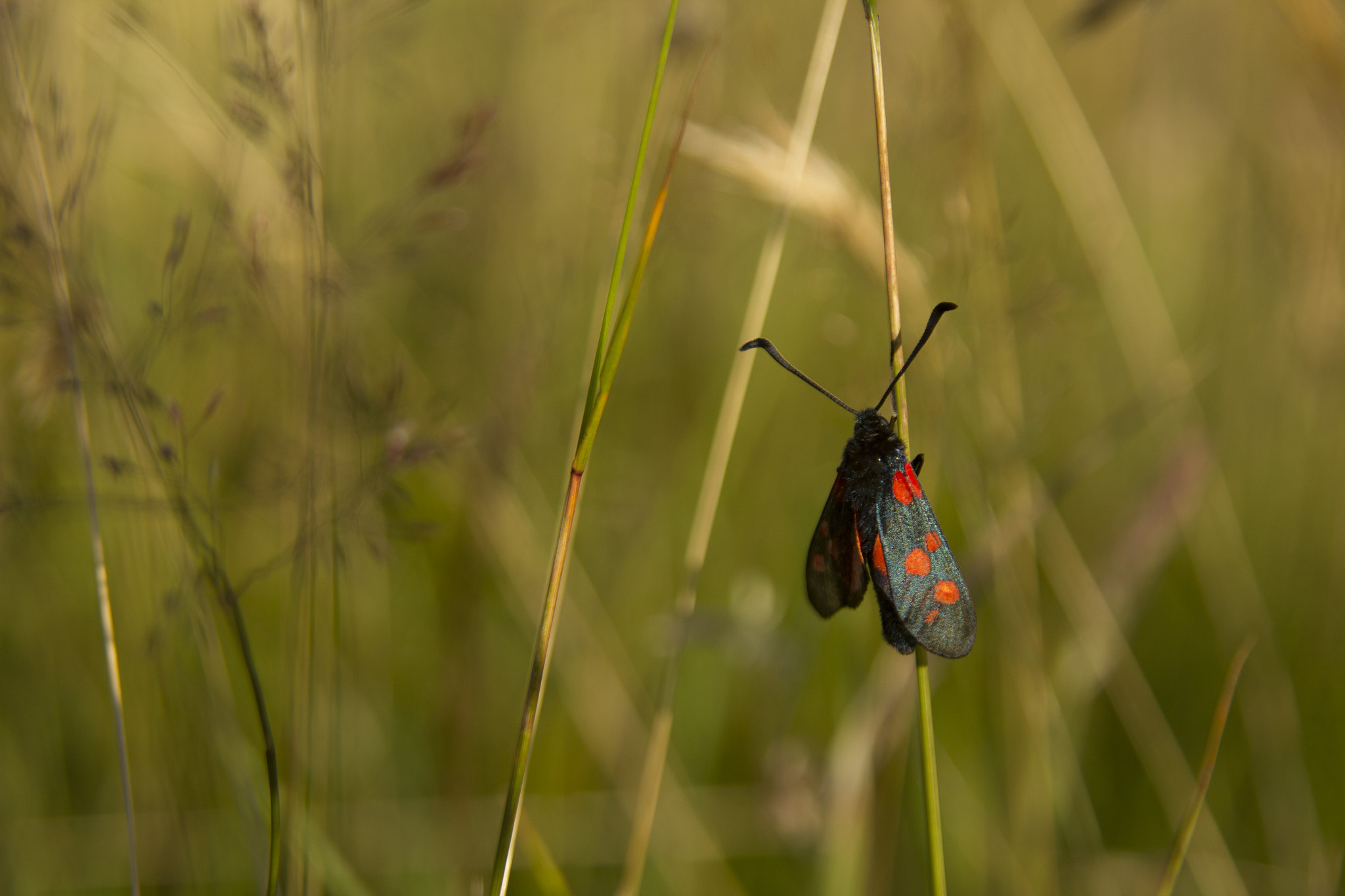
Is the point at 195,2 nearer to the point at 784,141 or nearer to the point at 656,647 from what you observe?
the point at 784,141

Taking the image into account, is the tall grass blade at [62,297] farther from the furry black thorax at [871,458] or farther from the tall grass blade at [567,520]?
the furry black thorax at [871,458]

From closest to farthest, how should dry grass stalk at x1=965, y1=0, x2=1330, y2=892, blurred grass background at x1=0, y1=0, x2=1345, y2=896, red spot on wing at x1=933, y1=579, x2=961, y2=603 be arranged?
red spot on wing at x1=933, y1=579, x2=961, y2=603 → blurred grass background at x1=0, y1=0, x2=1345, y2=896 → dry grass stalk at x1=965, y1=0, x2=1330, y2=892

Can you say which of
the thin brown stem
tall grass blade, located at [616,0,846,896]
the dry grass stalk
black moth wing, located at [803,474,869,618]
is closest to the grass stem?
black moth wing, located at [803,474,869,618]

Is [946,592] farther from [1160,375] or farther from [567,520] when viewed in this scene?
[1160,375]

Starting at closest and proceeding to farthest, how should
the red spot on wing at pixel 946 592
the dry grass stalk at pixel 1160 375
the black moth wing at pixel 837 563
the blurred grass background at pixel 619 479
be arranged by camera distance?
the red spot on wing at pixel 946 592, the black moth wing at pixel 837 563, the blurred grass background at pixel 619 479, the dry grass stalk at pixel 1160 375

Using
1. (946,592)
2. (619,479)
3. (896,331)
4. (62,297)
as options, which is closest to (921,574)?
(946,592)

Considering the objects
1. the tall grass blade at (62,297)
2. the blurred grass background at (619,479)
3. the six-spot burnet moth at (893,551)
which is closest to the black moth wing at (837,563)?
the six-spot burnet moth at (893,551)

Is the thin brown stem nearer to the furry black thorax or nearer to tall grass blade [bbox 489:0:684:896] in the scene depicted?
tall grass blade [bbox 489:0:684:896]
